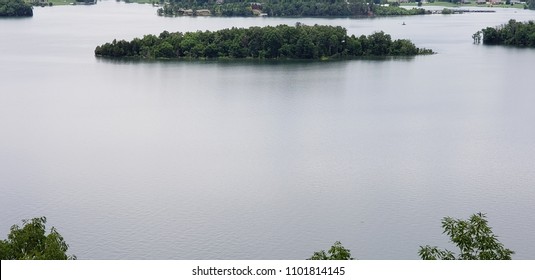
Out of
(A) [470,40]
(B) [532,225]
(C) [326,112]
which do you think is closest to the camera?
(B) [532,225]

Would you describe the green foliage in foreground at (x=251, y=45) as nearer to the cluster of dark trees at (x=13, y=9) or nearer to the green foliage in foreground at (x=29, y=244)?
the cluster of dark trees at (x=13, y=9)

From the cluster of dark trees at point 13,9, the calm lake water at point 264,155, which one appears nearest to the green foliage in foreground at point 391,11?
the cluster of dark trees at point 13,9

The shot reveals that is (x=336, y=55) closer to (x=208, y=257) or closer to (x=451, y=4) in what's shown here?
(x=208, y=257)

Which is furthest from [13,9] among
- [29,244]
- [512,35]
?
[29,244]

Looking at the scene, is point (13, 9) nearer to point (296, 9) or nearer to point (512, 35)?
point (296, 9)

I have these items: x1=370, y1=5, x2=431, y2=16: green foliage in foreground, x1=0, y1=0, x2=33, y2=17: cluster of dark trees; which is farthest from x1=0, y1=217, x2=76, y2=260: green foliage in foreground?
x1=370, y1=5, x2=431, y2=16: green foliage in foreground

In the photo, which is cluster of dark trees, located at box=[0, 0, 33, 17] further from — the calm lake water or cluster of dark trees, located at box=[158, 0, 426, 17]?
the calm lake water

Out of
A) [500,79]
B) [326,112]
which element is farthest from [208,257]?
[500,79]
